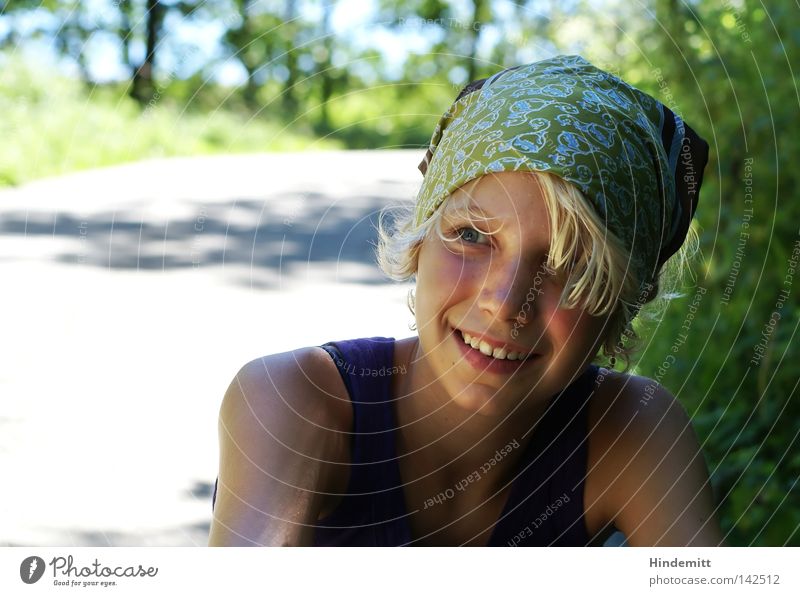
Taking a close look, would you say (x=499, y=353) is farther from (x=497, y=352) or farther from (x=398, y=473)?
(x=398, y=473)

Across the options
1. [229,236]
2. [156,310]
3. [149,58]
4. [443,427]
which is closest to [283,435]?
[443,427]

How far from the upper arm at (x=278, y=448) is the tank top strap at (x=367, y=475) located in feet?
0.04

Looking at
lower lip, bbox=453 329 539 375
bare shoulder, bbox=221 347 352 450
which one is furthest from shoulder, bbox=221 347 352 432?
lower lip, bbox=453 329 539 375

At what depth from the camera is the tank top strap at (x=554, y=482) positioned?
2.83ft

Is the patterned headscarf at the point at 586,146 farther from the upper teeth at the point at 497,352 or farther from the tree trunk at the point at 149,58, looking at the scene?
the tree trunk at the point at 149,58

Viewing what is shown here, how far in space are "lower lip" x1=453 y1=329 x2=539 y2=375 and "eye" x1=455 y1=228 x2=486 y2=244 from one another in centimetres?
8

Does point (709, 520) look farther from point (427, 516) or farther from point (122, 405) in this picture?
point (122, 405)

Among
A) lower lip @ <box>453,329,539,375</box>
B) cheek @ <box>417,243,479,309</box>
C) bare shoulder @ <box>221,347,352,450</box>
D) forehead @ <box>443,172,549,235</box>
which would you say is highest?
forehead @ <box>443,172,549,235</box>

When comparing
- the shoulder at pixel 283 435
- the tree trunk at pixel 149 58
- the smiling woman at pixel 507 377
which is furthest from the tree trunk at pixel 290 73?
the shoulder at pixel 283 435

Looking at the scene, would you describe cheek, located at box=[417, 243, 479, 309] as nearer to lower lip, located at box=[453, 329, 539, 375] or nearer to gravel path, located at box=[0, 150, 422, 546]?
lower lip, located at box=[453, 329, 539, 375]

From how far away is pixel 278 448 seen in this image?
770 millimetres

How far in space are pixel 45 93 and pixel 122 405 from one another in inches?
23.7

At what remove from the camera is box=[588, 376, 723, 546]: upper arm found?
0.84 m
